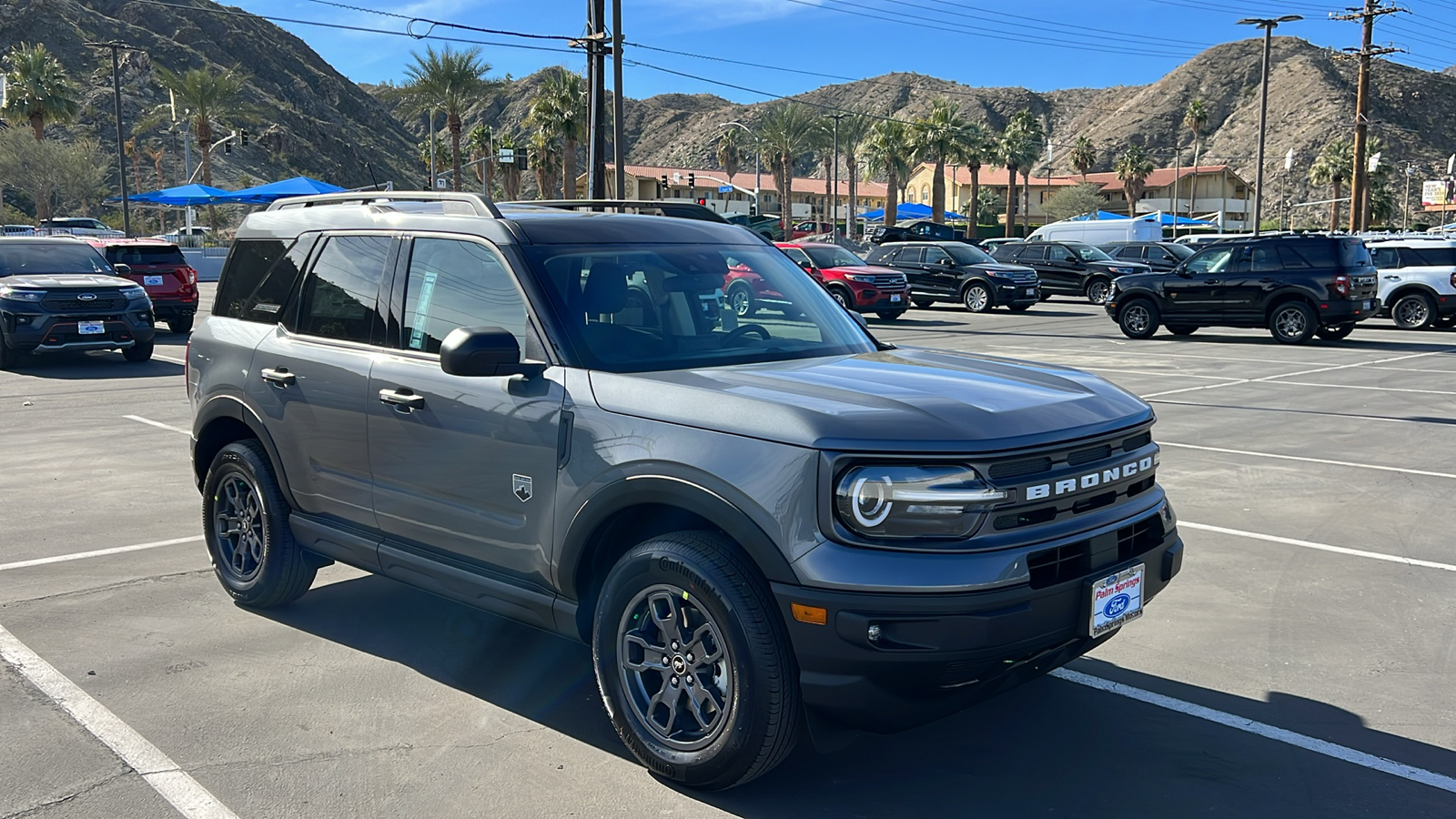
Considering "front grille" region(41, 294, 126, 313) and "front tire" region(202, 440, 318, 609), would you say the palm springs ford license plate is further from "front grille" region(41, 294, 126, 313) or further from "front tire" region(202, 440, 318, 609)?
"front grille" region(41, 294, 126, 313)

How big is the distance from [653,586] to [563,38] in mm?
26599

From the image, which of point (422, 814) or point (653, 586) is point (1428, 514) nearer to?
point (653, 586)

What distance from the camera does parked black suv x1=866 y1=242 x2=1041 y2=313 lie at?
27984 mm

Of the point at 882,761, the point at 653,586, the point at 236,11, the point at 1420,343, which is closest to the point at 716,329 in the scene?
the point at 653,586

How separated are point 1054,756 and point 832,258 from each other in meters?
22.8

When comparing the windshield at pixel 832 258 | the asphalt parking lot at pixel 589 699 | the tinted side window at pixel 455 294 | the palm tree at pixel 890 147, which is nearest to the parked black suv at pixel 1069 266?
the windshield at pixel 832 258

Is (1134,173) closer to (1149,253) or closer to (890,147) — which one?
(890,147)

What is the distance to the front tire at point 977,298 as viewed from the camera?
2825 cm

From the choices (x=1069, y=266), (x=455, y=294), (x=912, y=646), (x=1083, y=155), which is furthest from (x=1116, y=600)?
(x=1083, y=155)

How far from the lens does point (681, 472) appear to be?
3572mm

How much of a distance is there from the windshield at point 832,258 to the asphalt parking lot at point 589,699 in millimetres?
18087

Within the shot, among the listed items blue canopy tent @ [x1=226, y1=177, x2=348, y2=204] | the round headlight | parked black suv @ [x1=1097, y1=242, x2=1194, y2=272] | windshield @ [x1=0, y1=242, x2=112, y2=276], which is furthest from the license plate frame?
blue canopy tent @ [x1=226, y1=177, x2=348, y2=204]

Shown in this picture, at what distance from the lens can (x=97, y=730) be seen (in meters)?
4.18

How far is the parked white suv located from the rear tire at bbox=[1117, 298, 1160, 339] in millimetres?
5076
